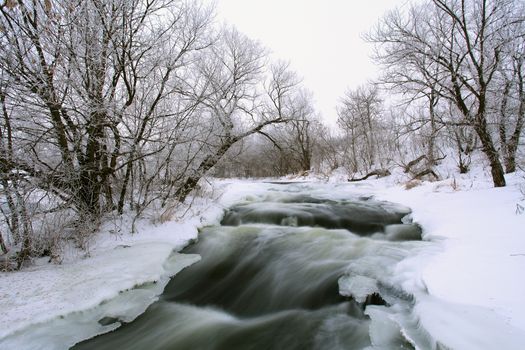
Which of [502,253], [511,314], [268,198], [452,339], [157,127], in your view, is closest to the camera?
[452,339]

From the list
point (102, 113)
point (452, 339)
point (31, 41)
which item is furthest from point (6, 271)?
point (452, 339)

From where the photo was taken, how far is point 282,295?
4.20 m

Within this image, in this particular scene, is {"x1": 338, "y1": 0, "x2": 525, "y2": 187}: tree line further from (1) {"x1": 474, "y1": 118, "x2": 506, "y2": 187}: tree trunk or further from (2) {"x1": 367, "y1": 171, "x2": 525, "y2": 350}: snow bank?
(2) {"x1": 367, "y1": 171, "x2": 525, "y2": 350}: snow bank

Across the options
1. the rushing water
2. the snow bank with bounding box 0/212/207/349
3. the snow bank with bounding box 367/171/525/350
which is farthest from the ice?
the snow bank with bounding box 0/212/207/349

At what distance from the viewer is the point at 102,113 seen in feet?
17.4

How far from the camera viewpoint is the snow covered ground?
2.35 meters

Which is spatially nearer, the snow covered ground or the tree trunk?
the snow covered ground

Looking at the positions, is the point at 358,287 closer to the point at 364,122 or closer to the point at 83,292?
the point at 83,292

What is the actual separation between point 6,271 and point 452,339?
5321 mm

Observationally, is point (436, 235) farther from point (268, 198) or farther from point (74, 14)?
point (74, 14)

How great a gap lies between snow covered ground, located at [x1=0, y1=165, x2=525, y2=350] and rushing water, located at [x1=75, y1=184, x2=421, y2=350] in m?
0.26

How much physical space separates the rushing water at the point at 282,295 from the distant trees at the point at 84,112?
2.17m

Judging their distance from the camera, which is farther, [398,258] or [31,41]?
[31,41]

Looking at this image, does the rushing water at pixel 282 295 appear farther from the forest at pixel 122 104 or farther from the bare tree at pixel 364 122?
the bare tree at pixel 364 122
